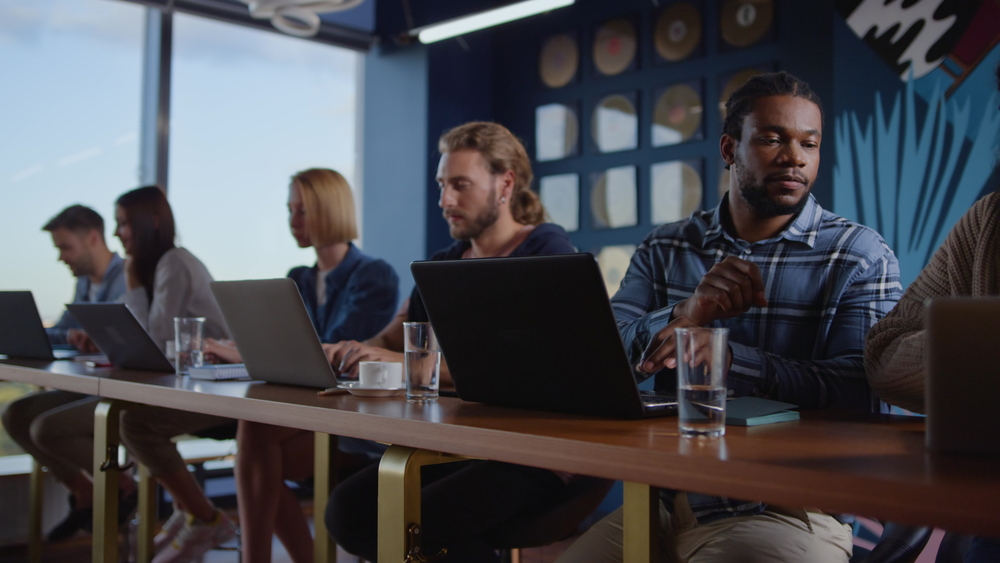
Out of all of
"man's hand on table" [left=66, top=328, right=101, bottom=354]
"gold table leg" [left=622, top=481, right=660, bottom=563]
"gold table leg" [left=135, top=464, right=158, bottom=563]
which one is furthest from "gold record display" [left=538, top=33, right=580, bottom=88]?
"gold table leg" [left=622, top=481, right=660, bottom=563]

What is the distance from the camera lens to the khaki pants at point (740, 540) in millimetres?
1231

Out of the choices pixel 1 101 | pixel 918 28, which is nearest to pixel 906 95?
pixel 918 28

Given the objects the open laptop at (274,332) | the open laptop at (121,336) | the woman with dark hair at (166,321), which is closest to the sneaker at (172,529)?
the woman with dark hair at (166,321)

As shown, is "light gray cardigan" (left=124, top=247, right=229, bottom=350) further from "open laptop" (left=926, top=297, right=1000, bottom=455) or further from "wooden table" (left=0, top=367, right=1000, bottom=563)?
"open laptop" (left=926, top=297, right=1000, bottom=455)

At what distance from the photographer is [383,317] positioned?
2930mm

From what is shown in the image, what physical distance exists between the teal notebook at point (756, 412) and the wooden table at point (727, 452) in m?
0.02

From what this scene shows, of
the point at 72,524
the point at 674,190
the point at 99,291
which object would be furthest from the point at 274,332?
the point at 674,190

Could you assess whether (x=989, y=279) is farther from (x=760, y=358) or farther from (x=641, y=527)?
(x=641, y=527)

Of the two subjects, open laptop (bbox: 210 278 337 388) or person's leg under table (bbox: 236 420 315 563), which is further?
person's leg under table (bbox: 236 420 315 563)

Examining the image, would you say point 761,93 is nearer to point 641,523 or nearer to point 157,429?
point 641,523

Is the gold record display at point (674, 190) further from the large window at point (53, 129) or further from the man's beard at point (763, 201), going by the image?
the large window at point (53, 129)

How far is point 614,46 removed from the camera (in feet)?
14.4

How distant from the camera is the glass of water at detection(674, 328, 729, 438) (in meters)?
0.93

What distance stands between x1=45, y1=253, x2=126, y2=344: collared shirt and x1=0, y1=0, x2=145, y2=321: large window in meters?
0.13
